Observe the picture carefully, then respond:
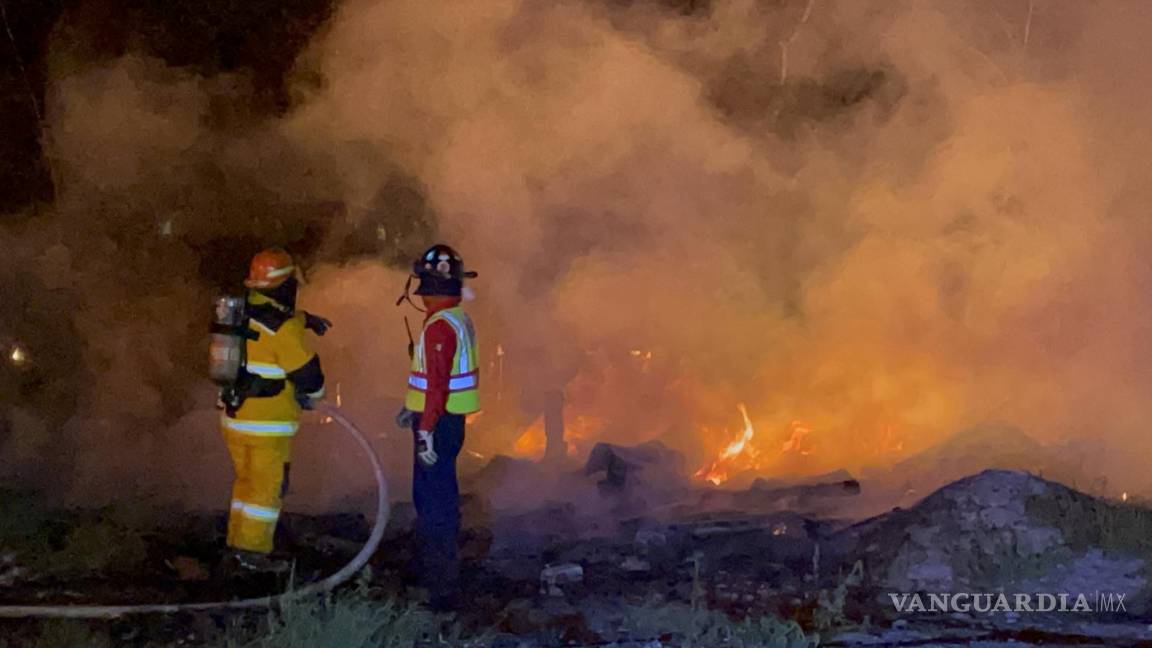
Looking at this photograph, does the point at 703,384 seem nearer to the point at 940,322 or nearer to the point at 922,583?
the point at 940,322

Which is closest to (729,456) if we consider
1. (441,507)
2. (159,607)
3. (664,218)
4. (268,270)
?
(664,218)

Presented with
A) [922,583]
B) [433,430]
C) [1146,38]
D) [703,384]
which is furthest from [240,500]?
[1146,38]

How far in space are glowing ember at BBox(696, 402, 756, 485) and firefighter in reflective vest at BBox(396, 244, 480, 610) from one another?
3.13 m

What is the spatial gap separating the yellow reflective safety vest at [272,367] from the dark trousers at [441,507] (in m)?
0.74

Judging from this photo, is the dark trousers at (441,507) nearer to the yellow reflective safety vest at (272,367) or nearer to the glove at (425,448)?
the glove at (425,448)

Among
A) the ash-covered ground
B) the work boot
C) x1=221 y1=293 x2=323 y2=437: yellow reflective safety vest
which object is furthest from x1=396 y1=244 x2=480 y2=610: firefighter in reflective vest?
the work boot

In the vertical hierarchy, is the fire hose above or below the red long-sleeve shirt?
below

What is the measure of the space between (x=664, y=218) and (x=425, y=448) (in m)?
4.18

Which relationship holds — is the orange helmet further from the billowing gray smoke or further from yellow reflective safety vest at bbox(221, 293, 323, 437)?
the billowing gray smoke

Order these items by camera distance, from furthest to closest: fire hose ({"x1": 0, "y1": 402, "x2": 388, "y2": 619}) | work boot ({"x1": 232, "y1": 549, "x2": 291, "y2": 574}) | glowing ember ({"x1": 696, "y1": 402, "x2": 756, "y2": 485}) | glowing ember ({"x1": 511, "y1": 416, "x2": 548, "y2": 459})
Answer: glowing ember ({"x1": 511, "y1": 416, "x2": 548, "y2": 459}) < glowing ember ({"x1": 696, "y1": 402, "x2": 756, "y2": 485}) < work boot ({"x1": 232, "y1": 549, "x2": 291, "y2": 574}) < fire hose ({"x1": 0, "y1": 402, "x2": 388, "y2": 619})

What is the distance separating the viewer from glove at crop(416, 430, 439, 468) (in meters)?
5.01

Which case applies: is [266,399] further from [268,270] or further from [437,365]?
[437,365]

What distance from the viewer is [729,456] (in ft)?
26.8

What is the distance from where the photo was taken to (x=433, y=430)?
5.07m
